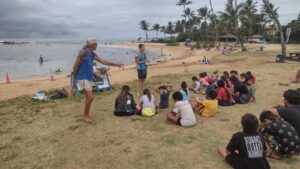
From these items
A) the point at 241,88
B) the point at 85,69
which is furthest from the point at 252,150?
the point at 241,88

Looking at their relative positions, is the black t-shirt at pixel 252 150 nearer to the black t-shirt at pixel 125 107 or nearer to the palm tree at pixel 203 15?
the black t-shirt at pixel 125 107

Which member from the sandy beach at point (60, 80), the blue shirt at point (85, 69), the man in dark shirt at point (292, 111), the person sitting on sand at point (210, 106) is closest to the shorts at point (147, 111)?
the person sitting on sand at point (210, 106)

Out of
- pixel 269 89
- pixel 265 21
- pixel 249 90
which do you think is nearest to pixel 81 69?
pixel 249 90

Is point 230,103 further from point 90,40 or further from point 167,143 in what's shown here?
point 90,40

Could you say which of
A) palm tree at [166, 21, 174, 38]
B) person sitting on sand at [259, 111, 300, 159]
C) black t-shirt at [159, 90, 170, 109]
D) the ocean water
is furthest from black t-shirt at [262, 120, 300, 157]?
palm tree at [166, 21, 174, 38]

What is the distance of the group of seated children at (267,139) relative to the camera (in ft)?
14.8

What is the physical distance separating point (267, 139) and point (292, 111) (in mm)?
663

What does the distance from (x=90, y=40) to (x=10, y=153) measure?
303 centimetres

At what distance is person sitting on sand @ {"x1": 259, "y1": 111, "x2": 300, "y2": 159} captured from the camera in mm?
5000

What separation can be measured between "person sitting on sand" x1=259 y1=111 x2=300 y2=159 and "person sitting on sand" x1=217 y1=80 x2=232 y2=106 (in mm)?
3559

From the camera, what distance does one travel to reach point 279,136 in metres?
5.10

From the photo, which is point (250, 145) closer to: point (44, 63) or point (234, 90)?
point (234, 90)

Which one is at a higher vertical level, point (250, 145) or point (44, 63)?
point (250, 145)

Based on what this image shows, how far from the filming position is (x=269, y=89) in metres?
11.4
